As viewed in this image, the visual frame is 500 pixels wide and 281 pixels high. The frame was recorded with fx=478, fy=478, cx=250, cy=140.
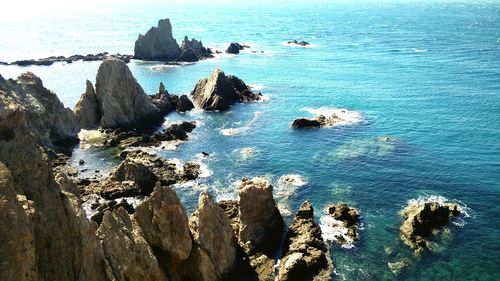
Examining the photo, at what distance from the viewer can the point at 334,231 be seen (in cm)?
5569

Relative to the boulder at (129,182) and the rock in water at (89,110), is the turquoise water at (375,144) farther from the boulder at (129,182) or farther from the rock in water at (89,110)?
the rock in water at (89,110)

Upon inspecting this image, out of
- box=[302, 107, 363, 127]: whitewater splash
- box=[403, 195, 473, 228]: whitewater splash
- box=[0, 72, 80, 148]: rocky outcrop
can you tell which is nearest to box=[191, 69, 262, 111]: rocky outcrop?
box=[302, 107, 363, 127]: whitewater splash

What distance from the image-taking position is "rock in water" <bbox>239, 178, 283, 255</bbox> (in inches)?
2063

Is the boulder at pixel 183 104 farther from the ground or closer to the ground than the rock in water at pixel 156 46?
closer to the ground

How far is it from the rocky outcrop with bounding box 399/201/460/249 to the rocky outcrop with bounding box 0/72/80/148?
58424 mm

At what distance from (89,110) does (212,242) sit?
205 ft

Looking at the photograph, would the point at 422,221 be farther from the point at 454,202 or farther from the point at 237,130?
the point at 237,130

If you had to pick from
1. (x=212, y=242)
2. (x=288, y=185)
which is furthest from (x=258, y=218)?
(x=288, y=185)

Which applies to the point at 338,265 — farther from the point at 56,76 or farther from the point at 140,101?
the point at 56,76

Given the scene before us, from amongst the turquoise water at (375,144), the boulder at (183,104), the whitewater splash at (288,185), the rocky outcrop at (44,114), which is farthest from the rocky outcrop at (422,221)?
the boulder at (183,104)

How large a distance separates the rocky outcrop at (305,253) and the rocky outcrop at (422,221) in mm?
9807

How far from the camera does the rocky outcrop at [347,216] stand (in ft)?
181

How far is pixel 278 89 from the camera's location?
429ft

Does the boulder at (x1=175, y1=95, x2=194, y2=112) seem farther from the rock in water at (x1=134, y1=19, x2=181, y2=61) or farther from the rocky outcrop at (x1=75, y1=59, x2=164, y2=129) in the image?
the rock in water at (x1=134, y1=19, x2=181, y2=61)
